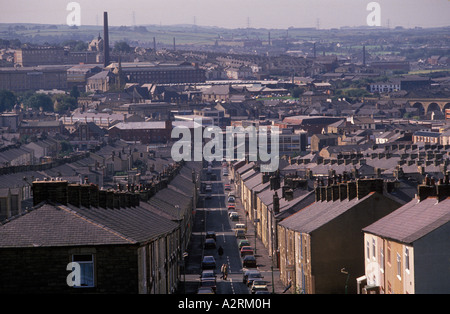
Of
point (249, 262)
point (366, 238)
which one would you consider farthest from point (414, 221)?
point (249, 262)

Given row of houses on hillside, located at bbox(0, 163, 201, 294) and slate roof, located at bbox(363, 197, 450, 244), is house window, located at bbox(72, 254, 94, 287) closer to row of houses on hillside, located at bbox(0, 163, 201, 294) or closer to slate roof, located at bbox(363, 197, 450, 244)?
row of houses on hillside, located at bbox(0, 163, 201, 294)

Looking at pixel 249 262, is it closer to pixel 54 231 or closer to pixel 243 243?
pixel 243 243

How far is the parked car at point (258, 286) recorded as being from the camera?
143 ft

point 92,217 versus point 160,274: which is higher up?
point 92,217

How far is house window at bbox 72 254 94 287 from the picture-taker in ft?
80.6

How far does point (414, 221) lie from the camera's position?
29.8 m

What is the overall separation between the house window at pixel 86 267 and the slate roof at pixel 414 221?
686cm

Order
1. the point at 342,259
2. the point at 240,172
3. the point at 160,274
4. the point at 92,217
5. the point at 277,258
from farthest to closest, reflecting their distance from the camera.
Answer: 1. the point at 240,172
2. the point at 277,258
3. the point at 342,259
4. the point at 160,274
5. the point at 92,217

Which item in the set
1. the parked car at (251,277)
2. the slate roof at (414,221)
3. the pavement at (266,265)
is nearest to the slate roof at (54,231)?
the slate roof at (414,221)

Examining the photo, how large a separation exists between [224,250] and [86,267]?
139 ft
